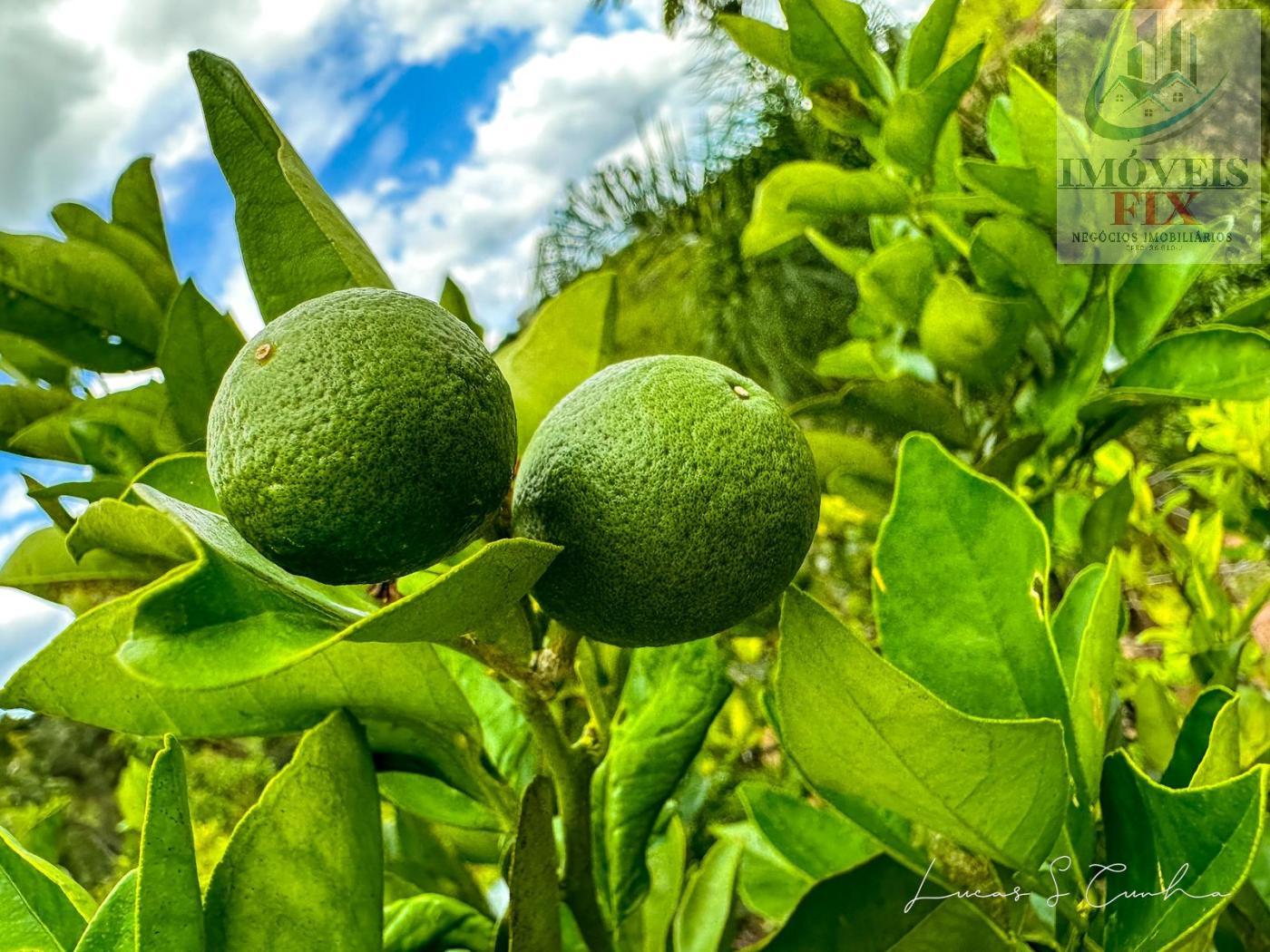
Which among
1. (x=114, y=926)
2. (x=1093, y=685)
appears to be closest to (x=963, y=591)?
(x=1093, y=685)

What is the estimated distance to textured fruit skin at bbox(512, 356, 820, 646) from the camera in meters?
0.36

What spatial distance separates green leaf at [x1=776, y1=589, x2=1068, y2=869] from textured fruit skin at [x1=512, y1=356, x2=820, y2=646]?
0.10 ft

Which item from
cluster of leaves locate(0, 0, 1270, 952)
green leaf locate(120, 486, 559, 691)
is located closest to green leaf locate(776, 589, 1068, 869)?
cluster of leaves locate(0, 0, 1270, 952)

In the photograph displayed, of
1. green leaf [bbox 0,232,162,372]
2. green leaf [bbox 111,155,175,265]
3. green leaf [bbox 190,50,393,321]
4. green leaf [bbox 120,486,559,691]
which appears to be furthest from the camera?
green leaf [bbox 111,155,175,265]

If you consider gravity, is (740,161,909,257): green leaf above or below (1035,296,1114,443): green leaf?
above

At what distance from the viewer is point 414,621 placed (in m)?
0.30

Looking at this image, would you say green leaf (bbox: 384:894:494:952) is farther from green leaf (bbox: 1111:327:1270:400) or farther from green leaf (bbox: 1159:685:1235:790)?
green leaf (bbox: 1111:327:1270:400)

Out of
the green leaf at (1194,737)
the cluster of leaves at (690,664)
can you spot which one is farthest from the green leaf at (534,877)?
the green leaf at (1194,737)

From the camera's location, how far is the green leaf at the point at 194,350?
52 cm

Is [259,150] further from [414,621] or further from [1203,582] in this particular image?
[1203,582]

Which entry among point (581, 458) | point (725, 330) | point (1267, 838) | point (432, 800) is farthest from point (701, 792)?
point (725, 330)

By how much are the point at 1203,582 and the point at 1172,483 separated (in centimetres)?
91

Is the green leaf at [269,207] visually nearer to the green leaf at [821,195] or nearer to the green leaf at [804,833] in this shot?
the green leaf at [804,833]

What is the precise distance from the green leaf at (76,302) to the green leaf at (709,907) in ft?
1.76
